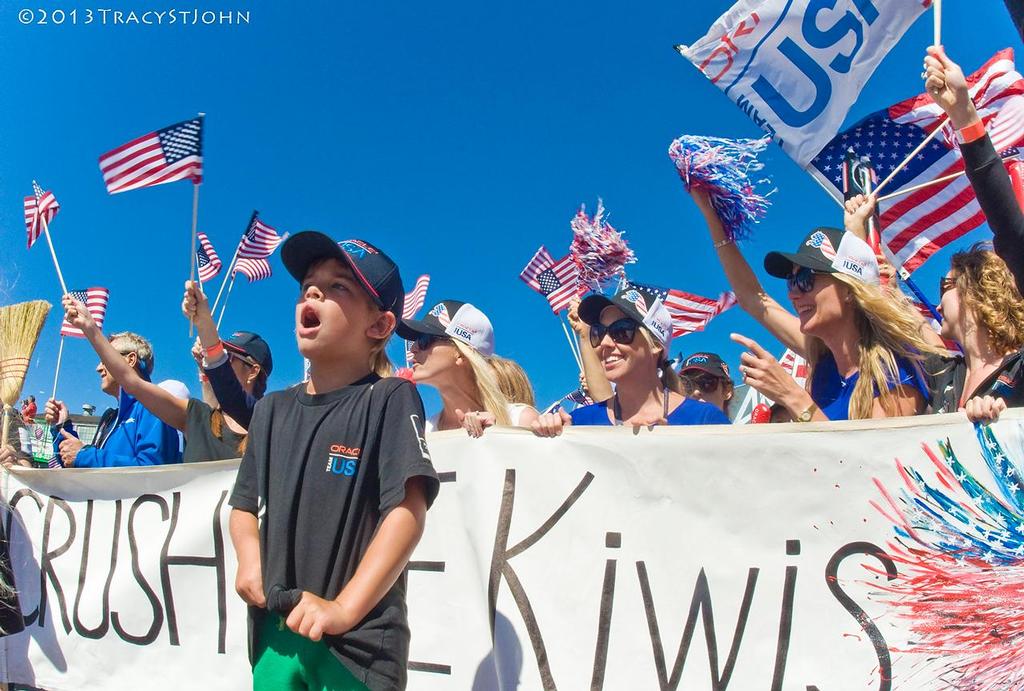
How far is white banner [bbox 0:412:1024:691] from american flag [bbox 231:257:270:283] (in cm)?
666

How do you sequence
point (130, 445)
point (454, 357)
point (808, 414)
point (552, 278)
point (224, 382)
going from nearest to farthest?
point (808, 414) → point (224, 382) → point (454, 357) → point (130, 445) → point (552, 278)

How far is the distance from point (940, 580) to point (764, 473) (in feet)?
2.13

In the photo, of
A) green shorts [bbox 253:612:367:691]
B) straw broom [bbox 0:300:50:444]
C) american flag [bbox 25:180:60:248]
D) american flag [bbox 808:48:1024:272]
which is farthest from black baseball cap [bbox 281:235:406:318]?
american flag [bbox 25:180:60:248]

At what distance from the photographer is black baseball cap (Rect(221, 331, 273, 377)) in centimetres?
480

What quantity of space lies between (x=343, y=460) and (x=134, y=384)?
2679 millimetres

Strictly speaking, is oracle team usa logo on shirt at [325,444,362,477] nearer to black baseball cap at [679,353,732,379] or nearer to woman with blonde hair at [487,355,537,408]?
woman with blonde hair at [487,355,537,408]

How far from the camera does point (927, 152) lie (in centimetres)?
473

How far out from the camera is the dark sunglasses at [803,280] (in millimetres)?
→ 3684

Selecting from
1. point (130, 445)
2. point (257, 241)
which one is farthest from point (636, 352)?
point (257, 241)

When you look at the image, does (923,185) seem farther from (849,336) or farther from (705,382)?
(705,382)

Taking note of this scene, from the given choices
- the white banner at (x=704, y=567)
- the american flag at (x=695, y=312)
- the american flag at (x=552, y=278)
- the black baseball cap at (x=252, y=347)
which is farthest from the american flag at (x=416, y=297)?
the white banner at (x=704, y=567)

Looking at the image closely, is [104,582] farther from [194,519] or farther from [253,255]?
[253,255]

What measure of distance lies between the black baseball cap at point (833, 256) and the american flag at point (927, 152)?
3.33 feet

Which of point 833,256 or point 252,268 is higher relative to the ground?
point 252,268
